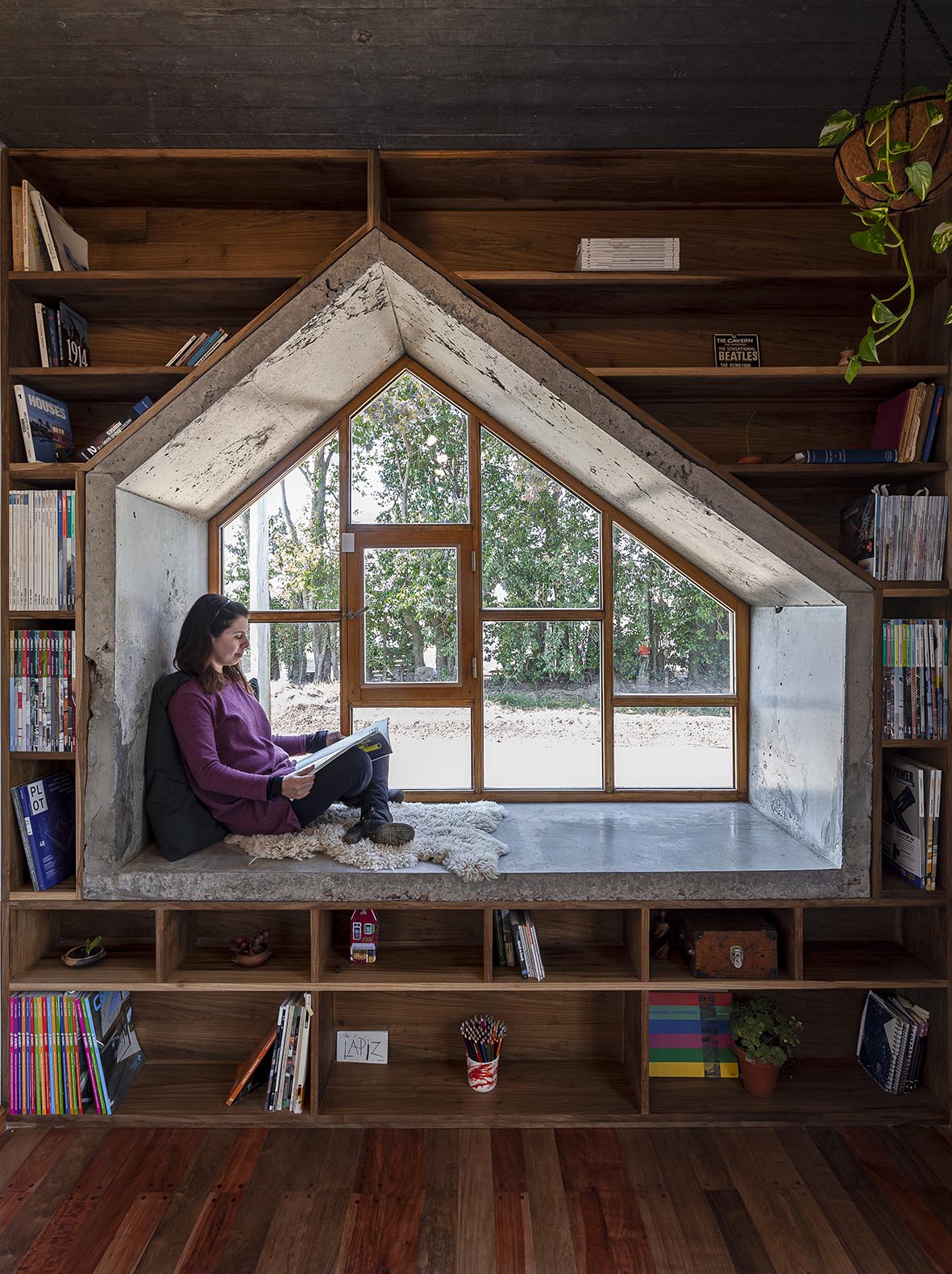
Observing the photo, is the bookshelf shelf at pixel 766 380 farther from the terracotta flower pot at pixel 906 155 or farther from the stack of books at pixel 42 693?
the stack of books at pixel 42 693

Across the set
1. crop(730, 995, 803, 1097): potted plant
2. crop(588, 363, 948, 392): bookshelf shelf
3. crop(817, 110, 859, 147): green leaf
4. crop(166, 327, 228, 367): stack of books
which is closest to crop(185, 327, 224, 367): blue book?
crop(166, 327, 228, 367): stack of books

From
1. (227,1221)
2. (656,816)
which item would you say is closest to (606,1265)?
(227,1221)

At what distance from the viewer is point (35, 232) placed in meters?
2.44

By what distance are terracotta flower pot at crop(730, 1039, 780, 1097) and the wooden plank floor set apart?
0.39 feet

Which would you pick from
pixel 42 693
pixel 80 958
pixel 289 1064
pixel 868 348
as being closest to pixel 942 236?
pixel 868 348

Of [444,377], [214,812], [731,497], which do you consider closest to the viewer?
[731,497]

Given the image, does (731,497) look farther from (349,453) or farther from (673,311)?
(349,453)

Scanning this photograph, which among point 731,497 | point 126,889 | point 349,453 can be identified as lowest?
point 126,889

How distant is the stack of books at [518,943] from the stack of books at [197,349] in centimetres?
190

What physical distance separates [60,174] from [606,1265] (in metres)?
3.42

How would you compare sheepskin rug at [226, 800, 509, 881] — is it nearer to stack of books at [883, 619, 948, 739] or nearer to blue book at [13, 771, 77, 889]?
blue book at [13, 771, 77, 889]

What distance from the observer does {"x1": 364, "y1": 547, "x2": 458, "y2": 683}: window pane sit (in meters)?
3.08

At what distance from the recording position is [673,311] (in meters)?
2.76

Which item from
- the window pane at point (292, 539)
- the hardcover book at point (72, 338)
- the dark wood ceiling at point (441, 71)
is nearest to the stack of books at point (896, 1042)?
the window pane at point (292, 539)
